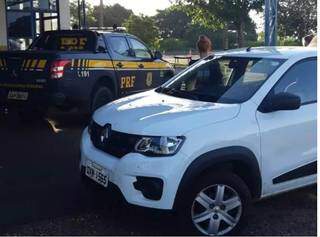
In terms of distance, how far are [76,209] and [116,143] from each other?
40.1 inches

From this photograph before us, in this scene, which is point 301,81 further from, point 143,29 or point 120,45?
point 143,29

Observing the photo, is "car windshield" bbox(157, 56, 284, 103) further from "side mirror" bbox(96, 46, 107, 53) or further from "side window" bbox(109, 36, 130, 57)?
"side window" bbox(109, 36, 130, 57)

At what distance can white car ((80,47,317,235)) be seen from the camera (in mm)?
4141

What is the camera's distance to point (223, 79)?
5.17 meters

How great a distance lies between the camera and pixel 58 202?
5.31 m

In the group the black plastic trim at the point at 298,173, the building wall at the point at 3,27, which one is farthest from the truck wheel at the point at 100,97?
the building wall at the point at 3,27

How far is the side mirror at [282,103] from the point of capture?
4508 millimetres

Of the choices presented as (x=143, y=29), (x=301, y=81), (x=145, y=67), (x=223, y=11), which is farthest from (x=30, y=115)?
(x=143, y=29)

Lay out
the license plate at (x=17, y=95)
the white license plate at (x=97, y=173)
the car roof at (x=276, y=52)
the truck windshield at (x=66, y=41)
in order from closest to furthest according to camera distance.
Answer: the white license plate at (x=97, y=173) < the car roof at (x=276, y=52) < the license plate at (x=17, y=95) < the truck windshield at (x=66, y=41)

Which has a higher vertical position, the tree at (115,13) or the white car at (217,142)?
the tree at (115,13)

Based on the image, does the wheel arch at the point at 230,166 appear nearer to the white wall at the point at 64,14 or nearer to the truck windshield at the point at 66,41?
the truck windshield at the point at 66,41

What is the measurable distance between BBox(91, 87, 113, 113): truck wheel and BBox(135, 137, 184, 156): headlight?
5133mm

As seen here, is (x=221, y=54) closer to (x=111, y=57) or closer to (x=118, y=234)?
(x=118, y=234)

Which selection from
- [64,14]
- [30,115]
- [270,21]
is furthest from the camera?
[64,14]
